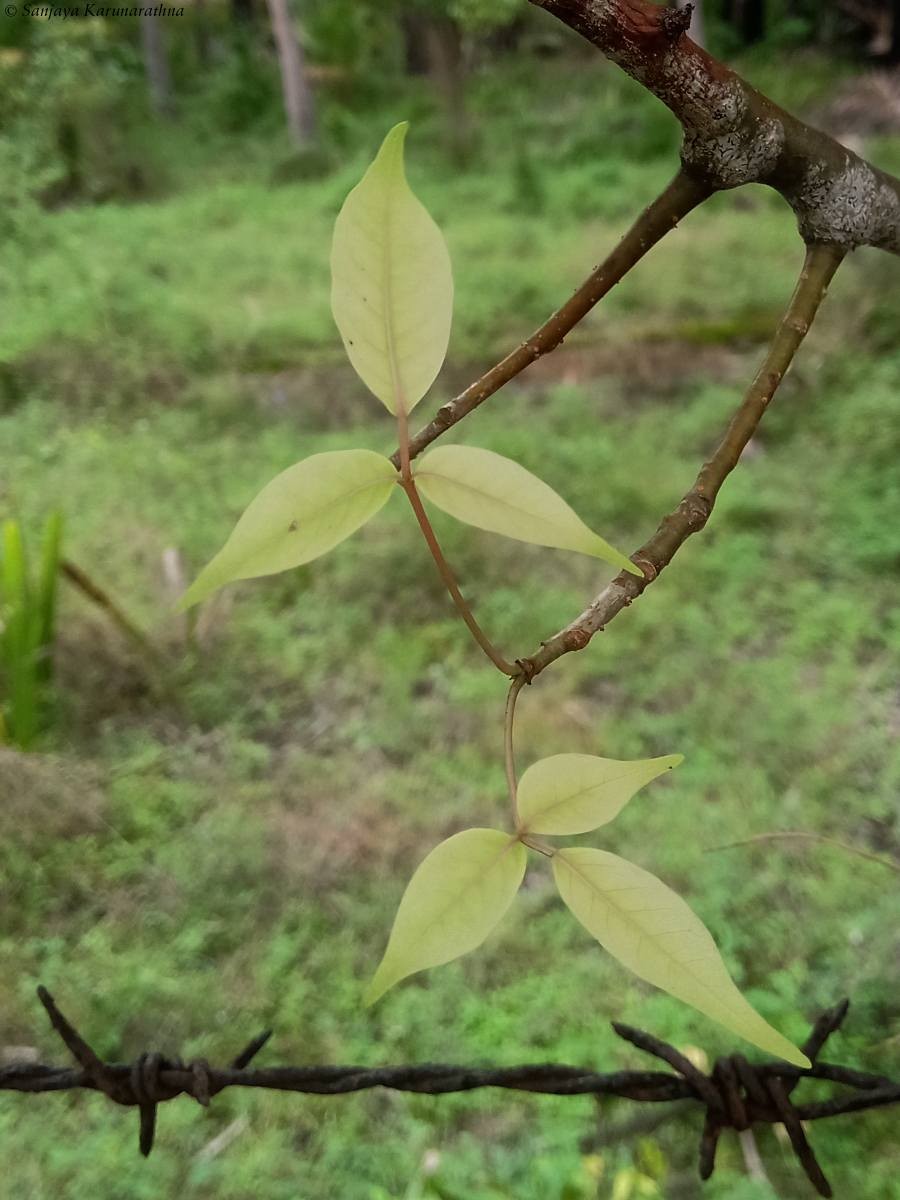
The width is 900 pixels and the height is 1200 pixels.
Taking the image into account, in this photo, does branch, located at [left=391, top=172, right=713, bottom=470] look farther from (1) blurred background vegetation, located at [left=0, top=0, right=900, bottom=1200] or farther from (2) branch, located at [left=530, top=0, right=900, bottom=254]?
(1) blurred background vegetation, located at [left=0, top=0, right=900, bottom=1200]

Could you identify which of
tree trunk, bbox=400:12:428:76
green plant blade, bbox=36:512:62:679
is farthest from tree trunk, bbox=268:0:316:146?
green plant blade, bbox=36:512:62:679

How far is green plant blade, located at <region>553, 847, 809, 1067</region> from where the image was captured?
18 cm

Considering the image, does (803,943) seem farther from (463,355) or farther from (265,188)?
(265,188)

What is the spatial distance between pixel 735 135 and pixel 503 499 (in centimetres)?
13

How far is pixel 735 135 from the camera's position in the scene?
233mm

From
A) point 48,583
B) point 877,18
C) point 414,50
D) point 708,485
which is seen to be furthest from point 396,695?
point 414,50

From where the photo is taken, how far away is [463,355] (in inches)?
85.4

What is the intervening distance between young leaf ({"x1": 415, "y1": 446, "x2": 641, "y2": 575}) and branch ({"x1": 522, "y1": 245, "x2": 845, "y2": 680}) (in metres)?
0.02

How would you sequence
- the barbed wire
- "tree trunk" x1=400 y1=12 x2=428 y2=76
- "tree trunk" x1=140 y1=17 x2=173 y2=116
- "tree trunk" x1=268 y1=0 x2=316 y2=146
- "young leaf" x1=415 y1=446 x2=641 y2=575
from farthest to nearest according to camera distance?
1. "tree trunk" x1=400 y1=12 x2=428 y2=76
2. "tree trunk" x1=140 y1=17 x2=173 y2=116
3. "tree trunk" x1=268 y1=0 x2=316 y2=146
4. the barbed wire
5. "young leaf" x1=415 y1=446 x2=641 y2=575

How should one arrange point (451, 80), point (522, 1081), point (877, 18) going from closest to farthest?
point (522, 1081), point (451, 80), point (877, 18)

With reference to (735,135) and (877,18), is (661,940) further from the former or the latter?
(877,18)

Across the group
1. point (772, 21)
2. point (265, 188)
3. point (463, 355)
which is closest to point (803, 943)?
point (463, 355)

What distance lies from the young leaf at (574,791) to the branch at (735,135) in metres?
0.15

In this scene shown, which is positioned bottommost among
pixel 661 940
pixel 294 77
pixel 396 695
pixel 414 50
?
pixel 396 695
